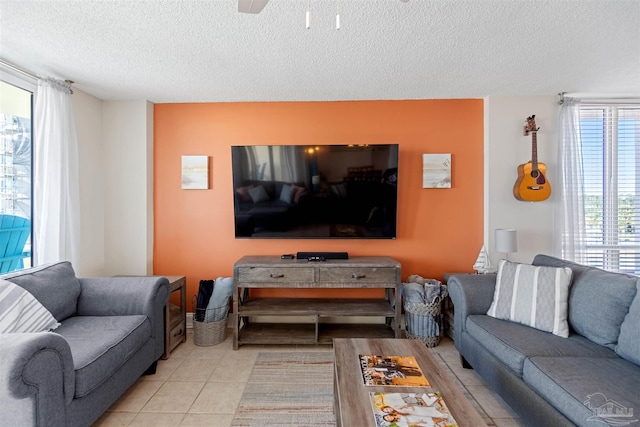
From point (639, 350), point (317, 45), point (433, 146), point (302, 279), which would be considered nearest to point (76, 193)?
point (302, 279)

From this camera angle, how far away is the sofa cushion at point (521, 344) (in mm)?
1771

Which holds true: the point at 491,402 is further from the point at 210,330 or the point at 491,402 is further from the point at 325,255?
the point at 210,330

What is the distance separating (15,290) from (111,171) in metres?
1.72

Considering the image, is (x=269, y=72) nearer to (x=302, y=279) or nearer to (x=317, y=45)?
(x=317, y=45)

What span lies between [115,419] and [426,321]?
245cm

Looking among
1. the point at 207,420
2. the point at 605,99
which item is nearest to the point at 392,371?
the point at 207,420

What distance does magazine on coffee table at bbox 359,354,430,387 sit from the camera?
146 centimetres

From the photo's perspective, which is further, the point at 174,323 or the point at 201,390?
the point at 174,323

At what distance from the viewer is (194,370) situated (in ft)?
8.05

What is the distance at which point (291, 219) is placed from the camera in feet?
10.2

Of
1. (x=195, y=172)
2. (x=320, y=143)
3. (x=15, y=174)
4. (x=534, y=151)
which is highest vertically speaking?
(x=320, y=143)

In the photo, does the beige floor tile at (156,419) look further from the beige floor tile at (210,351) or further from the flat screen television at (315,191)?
the flat screen television at (315,191)

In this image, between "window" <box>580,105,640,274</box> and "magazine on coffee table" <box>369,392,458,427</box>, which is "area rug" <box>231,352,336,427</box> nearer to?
"magazine on coffee table" <box>369,392,458,427</box>

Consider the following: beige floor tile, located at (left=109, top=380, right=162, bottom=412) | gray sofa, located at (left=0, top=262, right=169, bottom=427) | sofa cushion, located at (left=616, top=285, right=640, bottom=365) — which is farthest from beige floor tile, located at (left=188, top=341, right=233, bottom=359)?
sofa cushion, located at (left=616, top=285, right=640, bottom=365)
